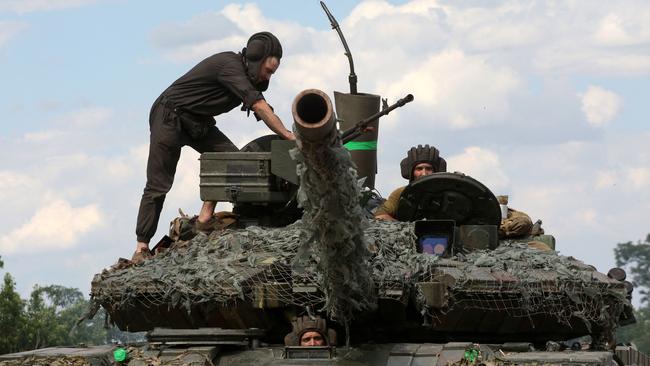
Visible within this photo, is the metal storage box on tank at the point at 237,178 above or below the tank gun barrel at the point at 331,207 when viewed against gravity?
above

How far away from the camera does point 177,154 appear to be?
695 inches

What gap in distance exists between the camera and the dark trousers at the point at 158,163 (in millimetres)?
17391

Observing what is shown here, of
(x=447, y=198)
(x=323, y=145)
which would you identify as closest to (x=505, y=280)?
(x=447, y=198)

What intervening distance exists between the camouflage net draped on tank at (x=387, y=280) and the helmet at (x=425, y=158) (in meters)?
2.52

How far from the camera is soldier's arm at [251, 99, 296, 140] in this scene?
54.4ft

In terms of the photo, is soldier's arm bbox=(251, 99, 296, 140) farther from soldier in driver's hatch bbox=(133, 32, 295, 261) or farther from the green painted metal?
the green painted metal

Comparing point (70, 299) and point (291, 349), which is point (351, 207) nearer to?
point (291, 349)

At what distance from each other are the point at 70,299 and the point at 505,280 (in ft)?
313

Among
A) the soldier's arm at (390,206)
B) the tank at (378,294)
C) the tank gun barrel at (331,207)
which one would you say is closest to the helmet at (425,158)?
the soldier's arm at (390,206)

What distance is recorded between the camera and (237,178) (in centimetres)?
1678

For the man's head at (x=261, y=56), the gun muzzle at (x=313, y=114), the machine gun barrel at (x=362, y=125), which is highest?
the man's head at (x=261, y=56)

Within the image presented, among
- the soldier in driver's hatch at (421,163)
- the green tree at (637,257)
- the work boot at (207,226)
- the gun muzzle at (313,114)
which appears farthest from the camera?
the green tree at (637,257)

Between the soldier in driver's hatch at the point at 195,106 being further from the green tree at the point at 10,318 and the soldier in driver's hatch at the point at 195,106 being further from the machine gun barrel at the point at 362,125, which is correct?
the green tree at the point at 10,318

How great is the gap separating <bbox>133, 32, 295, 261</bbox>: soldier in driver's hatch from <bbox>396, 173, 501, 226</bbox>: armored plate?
1.95 metres
